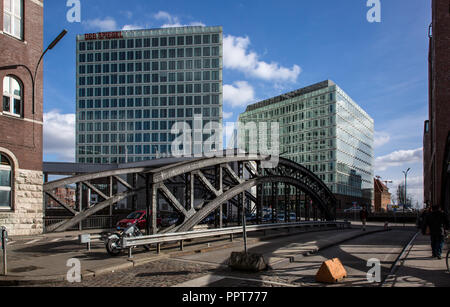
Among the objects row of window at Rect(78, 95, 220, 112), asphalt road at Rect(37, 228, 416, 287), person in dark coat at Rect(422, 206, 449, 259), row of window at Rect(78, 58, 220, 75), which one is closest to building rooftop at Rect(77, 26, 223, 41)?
row of window at Rect(78, 58, 220, 75)

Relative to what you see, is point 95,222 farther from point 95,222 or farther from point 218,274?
point 218,274

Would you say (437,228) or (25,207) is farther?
(25,207)

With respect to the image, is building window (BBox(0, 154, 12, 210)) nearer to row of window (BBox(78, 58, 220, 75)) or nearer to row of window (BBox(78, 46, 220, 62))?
row of window (BBox(78, 58, 220, 75))

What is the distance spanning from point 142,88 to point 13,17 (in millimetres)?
72441

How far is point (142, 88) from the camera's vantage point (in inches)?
3548

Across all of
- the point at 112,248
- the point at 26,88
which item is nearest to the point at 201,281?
the point at 112,248

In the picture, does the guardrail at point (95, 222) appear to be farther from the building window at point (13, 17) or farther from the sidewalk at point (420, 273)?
the sidewalk at point (420, 273)

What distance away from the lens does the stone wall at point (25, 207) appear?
18.2 metres

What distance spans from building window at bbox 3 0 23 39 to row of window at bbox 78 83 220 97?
2671 inches

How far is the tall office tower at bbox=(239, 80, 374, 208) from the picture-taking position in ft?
291

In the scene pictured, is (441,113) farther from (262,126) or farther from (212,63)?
(262,126)

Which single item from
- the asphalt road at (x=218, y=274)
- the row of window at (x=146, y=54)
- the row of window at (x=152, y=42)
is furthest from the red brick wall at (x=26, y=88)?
the row of window at (x=152, y=42)

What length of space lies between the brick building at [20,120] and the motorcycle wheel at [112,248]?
8.93m
